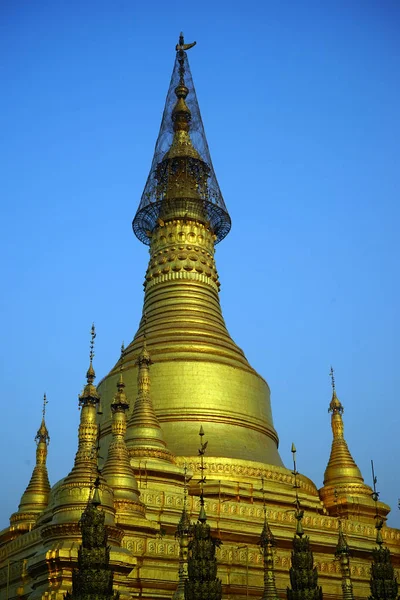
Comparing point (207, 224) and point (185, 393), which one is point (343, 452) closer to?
point (185, 393)

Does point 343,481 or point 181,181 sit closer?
point 343,481

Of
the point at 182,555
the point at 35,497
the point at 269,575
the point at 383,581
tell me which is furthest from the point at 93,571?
the point at 35,497

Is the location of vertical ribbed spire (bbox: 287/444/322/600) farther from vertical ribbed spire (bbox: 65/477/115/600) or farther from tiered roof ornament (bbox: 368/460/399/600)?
vertical ribbed spire (bbox: 65/477/115/600)

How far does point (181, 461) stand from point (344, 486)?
28.6 feet

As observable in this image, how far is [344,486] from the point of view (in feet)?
120

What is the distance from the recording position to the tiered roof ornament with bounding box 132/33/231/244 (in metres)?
42.8

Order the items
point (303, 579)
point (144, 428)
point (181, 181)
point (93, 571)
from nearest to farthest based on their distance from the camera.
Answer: point (93, 571) < point (303, 579) < point (144, 428) < point (181, 181)

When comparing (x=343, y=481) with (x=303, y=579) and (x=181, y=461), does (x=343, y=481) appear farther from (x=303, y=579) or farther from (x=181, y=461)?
(x=303, y=579)

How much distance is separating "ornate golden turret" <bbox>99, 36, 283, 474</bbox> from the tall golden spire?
9.22 feet

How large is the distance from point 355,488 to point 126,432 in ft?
36.5

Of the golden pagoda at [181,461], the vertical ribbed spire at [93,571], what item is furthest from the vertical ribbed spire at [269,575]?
the vertical ribbed spire at [93,571]

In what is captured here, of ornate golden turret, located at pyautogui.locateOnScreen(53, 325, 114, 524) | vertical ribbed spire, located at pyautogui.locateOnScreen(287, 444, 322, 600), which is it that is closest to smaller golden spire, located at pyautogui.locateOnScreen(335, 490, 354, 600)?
vertical ribbed spire, located at pyautogui.locateOnScreen(287, 444, 322, 600)

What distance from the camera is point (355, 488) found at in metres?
36.4

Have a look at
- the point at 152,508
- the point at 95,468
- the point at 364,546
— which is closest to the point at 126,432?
the point at 152,508
